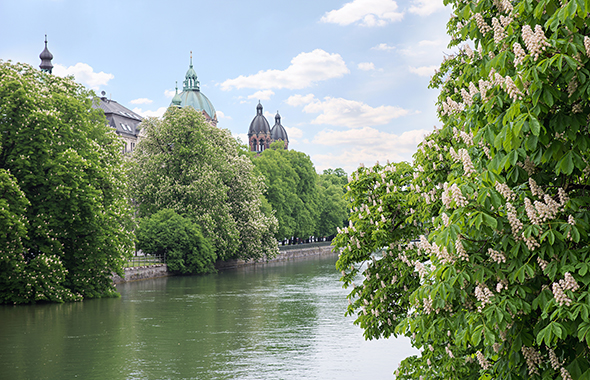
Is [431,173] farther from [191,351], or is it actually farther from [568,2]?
[191,351]

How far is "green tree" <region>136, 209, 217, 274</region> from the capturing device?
47.5 m

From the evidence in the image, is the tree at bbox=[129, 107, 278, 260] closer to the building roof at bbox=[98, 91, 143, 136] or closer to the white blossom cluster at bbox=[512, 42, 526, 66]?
the building roof at bbox=[98, 91, 143, 136]

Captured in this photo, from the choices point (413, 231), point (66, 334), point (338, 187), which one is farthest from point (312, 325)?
point (338, 187)

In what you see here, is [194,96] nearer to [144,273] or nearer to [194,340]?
[144,273]

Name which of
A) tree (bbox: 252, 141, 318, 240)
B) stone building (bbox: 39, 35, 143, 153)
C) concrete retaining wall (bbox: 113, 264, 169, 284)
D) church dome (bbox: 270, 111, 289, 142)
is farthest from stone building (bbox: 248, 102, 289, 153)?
concrete retaining wall (bbox: 113, 264, 169, 284)

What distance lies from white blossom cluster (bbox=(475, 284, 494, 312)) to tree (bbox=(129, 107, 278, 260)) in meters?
44.4

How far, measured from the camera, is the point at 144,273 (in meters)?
46.7

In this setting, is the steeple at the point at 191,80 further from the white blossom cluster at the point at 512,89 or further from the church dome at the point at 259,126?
the white blossom cluster at the point at 512,89

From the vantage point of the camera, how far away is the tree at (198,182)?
50250 millimetres

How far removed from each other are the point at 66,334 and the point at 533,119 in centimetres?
2226

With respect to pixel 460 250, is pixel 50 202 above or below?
above

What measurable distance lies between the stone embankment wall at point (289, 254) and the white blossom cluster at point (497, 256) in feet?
169

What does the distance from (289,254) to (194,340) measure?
2168 inches

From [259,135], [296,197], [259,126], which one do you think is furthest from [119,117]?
[259,126]
